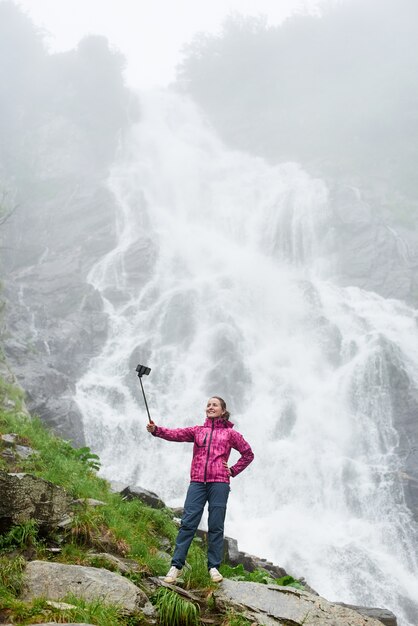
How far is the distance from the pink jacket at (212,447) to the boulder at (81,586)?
50.3 inches

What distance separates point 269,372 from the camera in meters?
23.7

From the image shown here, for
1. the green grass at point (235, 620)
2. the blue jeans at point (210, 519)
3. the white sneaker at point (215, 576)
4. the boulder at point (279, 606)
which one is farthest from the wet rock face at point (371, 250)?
the green grass at point (235, 620)

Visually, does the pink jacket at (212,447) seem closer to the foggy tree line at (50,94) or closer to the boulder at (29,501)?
the boulder at (29,501)

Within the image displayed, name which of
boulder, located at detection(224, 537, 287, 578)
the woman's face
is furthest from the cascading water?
the woman's face

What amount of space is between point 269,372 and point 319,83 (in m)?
48.9

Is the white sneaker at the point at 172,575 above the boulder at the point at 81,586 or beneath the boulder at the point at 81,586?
above

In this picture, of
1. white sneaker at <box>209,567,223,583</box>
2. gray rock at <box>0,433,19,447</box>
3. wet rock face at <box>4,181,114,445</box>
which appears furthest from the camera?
wet rock face at <box>4,181,114,445</box>

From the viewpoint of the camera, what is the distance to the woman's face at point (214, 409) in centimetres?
533

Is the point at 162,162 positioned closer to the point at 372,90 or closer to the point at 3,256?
the point at 3,256

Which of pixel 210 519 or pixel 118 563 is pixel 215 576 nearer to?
pixel 210 519

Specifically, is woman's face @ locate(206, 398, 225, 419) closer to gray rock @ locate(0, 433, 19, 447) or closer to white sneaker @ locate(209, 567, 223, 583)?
white sneaker @ locate(209, 567, 223, 583)

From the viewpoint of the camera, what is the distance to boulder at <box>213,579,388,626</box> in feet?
13.3

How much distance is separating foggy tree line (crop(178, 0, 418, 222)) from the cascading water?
1234 centimetres

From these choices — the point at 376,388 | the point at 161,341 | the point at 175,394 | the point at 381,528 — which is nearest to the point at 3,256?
the point at 161,341
